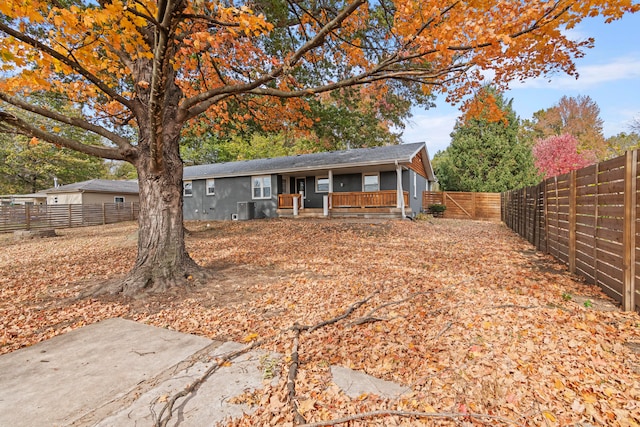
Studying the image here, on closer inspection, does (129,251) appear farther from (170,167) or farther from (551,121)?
(551,121)

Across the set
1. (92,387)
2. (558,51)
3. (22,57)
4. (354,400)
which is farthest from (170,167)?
(558,51)

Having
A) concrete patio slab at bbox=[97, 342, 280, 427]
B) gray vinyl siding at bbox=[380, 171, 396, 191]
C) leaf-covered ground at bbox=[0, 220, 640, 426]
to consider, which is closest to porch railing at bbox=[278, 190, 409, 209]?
gray vinyl siding at bbox=[380, 171, 396, 191]

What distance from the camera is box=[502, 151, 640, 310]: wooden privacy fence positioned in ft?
11.8

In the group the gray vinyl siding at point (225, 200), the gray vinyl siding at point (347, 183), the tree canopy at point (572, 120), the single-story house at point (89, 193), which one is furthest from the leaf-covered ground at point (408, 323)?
the tree canopy at point (572, 120)

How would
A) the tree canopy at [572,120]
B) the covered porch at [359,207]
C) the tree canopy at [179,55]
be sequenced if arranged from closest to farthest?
the tree canopy at [179,55], the covered porch at [359,207], the tree canopy at [572,120]

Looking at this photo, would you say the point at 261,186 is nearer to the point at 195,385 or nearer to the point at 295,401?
the point at 195,385

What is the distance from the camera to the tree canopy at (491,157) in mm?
21641

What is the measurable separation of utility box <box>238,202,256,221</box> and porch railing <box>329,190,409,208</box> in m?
5.07

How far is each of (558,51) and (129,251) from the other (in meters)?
12.0

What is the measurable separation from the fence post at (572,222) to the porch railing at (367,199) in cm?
940

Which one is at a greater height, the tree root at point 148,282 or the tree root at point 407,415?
the tree root at point 148,282

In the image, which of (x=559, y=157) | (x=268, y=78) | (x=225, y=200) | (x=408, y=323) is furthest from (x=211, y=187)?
(x=559, y=157)

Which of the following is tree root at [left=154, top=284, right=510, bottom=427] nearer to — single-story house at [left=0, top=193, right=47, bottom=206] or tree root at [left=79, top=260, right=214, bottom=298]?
tree root at [left=79, top=260, right=214, bottom=298]

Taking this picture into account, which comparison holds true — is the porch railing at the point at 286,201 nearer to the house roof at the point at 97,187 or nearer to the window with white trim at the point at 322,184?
the window with white trim at the point at 322,184
